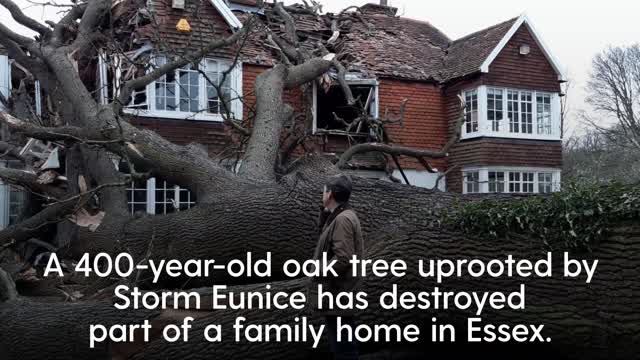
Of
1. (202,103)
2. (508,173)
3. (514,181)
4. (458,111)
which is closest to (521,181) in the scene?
(514,181)

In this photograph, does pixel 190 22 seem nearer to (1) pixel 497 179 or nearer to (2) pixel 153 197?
(2) pixel 153 197

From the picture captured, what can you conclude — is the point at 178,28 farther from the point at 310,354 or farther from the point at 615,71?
the point at 615,71

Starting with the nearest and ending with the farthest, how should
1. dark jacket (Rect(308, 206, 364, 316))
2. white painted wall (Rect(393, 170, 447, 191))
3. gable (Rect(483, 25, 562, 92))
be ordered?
→ 1. dark jacket (Rect(308, 206, 364, 316))
2. white painted wall (Rect(393, 170, 447, 191))
3. gable (Rect(483, 25, 562, 92))

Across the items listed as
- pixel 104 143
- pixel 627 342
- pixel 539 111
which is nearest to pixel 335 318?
pixel 627 342

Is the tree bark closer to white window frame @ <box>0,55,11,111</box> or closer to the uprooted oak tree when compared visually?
the uprooted oak tree

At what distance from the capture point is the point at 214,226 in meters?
7.97

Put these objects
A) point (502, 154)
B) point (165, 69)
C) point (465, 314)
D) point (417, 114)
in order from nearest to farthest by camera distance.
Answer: point (465, 314) → point (165, 69) → point (502, 154) → point (417, 114)

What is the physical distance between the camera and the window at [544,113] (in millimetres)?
20984

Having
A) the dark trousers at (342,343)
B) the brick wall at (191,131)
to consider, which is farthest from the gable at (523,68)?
the dark trousers at (342,343)

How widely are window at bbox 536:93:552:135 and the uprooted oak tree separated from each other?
32.7 feet

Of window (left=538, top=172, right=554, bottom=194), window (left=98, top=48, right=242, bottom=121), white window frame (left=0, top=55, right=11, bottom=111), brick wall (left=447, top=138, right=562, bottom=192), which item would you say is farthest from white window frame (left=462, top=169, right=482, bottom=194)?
white window frame (left=0, top=55, right=11, bottom=111)

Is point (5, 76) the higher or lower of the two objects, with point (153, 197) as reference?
higher

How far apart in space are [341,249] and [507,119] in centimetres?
1651

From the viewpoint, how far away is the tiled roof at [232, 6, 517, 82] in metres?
19.8
